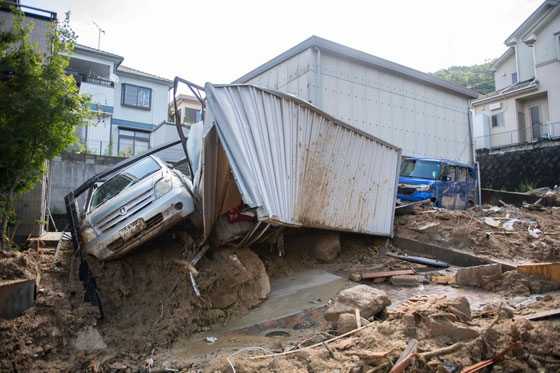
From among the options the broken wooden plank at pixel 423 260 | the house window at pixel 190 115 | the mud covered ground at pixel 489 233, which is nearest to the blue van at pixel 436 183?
the mud covered ground at pixel 489 233

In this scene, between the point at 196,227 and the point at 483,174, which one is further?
the point at 483,174

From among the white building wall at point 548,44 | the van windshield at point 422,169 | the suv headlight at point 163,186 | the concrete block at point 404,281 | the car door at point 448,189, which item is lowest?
the concrete block at point 404,281

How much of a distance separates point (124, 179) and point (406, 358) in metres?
5.71

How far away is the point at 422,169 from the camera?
1141 centimetres

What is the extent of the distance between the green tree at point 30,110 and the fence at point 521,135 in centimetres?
2035

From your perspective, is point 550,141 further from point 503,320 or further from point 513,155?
point 503,320

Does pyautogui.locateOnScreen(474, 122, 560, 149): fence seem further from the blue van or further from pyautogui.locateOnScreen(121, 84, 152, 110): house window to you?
pyautogui.locateOnScreen(121, 84, 152, 110): house window

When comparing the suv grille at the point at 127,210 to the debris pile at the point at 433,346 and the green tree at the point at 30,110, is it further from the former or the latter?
the debris pile at the point at 433,346

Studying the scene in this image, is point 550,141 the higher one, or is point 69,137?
point 550,141

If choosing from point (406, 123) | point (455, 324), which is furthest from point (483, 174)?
point (455, 324)

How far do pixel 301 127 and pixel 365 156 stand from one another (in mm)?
2106

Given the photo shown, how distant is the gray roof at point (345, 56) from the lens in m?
10.9

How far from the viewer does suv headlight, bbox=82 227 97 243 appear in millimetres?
5589

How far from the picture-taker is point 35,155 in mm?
5637
